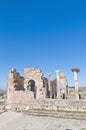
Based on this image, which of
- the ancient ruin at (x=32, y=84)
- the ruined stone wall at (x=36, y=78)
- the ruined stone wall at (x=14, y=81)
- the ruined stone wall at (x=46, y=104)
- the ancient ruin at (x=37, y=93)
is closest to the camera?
the ruined stone wall at (x=46, y=104)

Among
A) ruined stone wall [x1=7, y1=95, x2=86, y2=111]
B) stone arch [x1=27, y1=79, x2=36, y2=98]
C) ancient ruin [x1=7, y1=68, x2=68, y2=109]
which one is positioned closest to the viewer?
ruined stone wall [x1=7, y1=95, x2=86, y2=111]

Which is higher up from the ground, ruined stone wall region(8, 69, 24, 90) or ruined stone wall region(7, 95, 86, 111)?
ruined stone wall region(8, 69, 24, 90)

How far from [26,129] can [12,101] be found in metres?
10.9

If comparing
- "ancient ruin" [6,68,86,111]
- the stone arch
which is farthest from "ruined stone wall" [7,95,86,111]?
the stone arch

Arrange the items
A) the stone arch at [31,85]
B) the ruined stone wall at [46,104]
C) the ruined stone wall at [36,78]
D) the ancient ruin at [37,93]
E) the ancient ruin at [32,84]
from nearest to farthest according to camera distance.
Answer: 1. the ruined stone wall at [46,104]
2. the ancient ruin at [37,93]
3. the ancient ruin at [32,84]
4. the ruined stone wall at [36,78]
5. the stone arch at [31,85]

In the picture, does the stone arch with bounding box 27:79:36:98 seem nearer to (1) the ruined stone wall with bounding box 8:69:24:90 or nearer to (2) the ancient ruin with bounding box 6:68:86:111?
(2) the ancient ruin with bounding box 6:68:86:111

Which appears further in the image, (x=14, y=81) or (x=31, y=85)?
(x=31, y=85)

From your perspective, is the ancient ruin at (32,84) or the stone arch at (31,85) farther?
the stone arch at (31,85)

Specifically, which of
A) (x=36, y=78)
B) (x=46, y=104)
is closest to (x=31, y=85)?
(x=36, y=78)

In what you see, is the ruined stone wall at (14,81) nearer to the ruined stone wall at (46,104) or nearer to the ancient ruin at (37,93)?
the ancient ruin at (37,93)

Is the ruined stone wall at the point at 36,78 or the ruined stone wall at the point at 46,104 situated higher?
the ruined stone wall at the point at 36,78

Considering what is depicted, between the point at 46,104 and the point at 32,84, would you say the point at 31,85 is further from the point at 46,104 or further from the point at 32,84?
the point at 46,104

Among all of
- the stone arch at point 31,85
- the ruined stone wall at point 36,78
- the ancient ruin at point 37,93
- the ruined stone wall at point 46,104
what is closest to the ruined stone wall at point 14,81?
the ancient ruin at point 37,93

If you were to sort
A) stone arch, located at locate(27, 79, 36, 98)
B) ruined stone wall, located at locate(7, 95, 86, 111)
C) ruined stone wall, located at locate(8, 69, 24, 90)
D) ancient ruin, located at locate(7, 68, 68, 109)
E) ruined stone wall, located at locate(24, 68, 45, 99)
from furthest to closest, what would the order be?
stone arch, located at locate(27, 79, 36, 98), ruined stone wall, located at locate(24, 68, 45, 99), ruined stone wall, located at locate(8, 69, 24, 90), ancient ruin, located at locate(7, 68, 68, 109), ruined stone wall, located at locate(7, 95, 86, 111)
